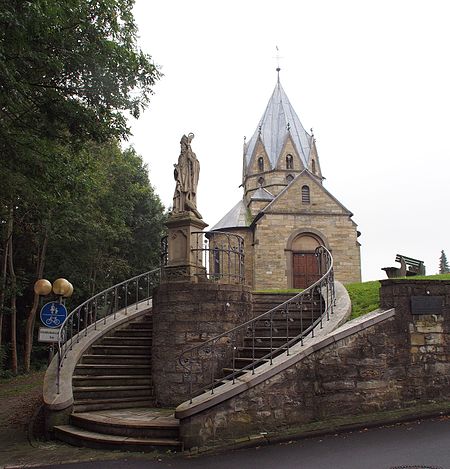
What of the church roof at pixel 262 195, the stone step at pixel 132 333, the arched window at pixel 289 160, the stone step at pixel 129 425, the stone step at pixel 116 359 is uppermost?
the arched window at pixel 289 160

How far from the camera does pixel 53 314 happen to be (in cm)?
1004

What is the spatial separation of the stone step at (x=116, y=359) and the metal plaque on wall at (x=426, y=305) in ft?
18.9

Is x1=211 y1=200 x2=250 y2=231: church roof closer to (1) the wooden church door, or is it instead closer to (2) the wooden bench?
(1) the wooden church door

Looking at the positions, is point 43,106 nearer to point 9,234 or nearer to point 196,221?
point 196,221

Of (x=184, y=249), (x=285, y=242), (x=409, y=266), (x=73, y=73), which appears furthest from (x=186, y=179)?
(x=285, y=242)

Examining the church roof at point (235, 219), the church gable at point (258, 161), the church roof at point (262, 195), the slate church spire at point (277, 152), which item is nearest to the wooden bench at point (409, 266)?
the church roof at point (235, 219)

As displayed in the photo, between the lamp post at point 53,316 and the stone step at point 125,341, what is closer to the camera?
the lamp post at point 53,316

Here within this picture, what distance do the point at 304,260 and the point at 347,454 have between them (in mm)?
24428

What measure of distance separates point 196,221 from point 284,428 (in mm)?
5241

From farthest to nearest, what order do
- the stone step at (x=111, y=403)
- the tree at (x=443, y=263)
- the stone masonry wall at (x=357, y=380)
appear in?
the tree at (x=443, y=263), the stone step at (x=111, y=403), the stone masonry wall at (x=357, y=380)

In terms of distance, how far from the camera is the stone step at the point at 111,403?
927 centimetres

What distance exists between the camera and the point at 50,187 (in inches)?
427

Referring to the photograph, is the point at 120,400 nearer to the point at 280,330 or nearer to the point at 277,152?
the point at 280,330

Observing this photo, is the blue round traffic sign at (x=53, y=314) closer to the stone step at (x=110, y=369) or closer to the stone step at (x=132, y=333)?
the stone step at (x=110, y=369)
